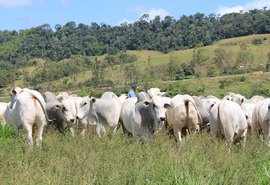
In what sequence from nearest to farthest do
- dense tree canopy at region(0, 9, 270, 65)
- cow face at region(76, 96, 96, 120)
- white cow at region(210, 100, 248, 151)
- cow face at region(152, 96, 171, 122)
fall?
white cow at region(210, 100, 248, 151)
cow face at region(152, 96, 171, 122)
cow face at region(76, 96, 96, 120)
dense tree canopy at region(0, 9, 270, 65)

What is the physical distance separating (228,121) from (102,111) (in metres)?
4.56

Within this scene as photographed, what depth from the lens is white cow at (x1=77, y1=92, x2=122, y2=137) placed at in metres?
15.2

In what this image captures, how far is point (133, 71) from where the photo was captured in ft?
336

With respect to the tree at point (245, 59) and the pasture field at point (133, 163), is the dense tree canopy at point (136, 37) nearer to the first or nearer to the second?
the tree at point (245, 59)

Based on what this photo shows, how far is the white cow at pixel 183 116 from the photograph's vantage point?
12977 millimetres

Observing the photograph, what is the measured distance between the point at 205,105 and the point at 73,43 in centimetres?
14929

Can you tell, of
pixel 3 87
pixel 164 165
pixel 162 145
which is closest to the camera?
→ pixel 164 165

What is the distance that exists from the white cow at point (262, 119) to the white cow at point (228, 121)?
2.24 ft

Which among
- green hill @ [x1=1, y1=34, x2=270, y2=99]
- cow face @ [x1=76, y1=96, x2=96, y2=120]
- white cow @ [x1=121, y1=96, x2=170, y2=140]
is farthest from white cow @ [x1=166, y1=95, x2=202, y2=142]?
green hill @ [x1=1, y1=34, x2=270, y2=99]

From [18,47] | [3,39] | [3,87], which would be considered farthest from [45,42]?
[3,87]

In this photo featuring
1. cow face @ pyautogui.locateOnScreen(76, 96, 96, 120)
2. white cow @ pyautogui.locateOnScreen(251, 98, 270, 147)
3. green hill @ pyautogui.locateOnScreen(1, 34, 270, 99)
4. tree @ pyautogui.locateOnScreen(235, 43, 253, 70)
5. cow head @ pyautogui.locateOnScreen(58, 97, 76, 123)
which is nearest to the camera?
white cow @ pyautogui.locateOnScreen(251, 98, 270, 147)

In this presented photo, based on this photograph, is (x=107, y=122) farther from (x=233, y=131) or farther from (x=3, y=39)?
(x=3, y=39)

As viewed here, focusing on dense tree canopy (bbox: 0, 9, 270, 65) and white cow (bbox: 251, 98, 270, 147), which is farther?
dense tree canopy (bbox: 0, 9, 270, 65)

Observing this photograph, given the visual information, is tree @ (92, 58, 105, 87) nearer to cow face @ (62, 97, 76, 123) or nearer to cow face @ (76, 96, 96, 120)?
cow face @ (76, 96, 96, 120)
